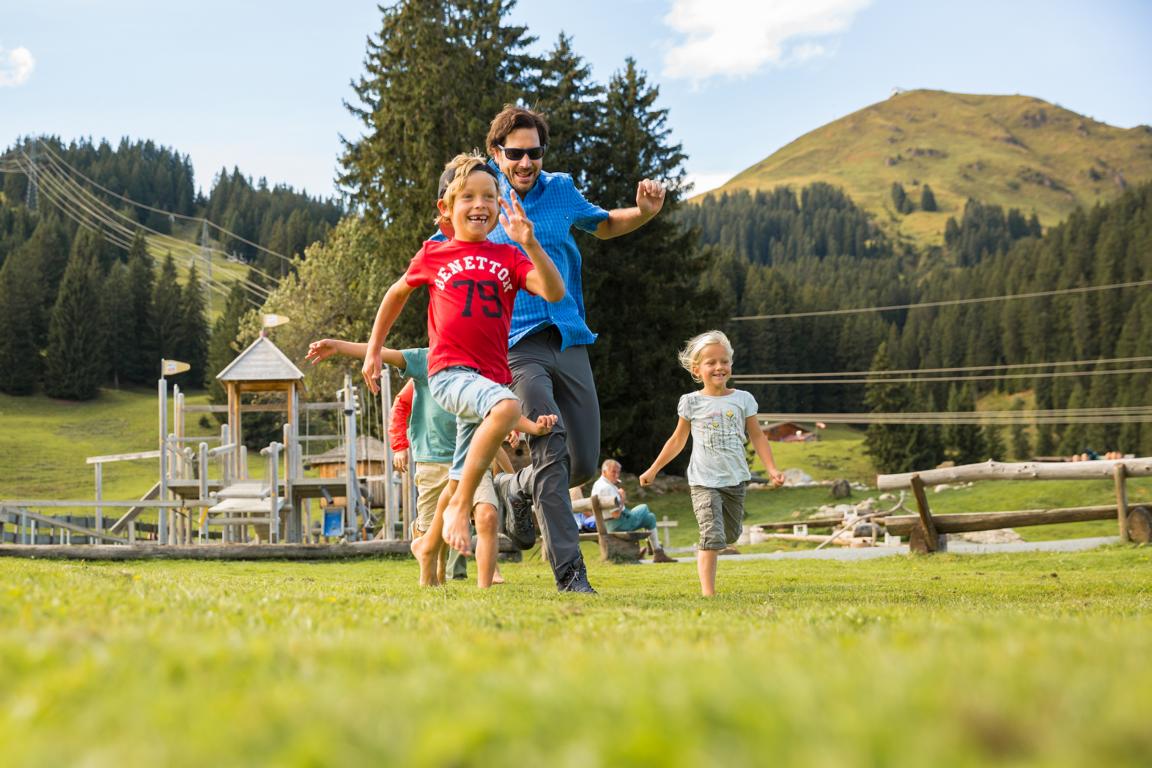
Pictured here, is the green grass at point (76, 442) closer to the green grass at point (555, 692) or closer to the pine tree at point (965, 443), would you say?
the pine tree at point (965, 443)

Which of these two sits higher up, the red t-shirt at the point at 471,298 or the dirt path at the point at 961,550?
the red t-shirt at the point at 471,298

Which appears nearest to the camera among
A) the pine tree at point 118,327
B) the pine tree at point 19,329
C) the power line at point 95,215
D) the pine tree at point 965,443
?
the pine tree at point 965,443

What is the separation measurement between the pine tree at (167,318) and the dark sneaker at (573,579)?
93017 mm

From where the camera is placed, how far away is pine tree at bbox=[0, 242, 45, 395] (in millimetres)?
82812

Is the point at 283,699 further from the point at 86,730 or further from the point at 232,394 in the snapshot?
the point at 232,394

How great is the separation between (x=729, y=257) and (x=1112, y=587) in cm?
9543

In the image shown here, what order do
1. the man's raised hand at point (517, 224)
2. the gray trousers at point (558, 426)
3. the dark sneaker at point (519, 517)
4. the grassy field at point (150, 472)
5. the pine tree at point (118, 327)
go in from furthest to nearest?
the pine tree at point (118, 327) → the grassy field at point (150, 472) → the dark sneaker at point (519, 517) → the gray trousers at point (558, 426) → the man's raised hand at point (517, 224)

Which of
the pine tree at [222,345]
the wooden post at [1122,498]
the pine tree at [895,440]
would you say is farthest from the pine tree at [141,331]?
the wooden post at [1122,498]

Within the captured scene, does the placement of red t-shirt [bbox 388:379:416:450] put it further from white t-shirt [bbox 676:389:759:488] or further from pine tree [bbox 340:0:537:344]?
pine tree [bbox 340:0:537:344]

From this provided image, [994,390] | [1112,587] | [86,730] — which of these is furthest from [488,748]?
[994,390]

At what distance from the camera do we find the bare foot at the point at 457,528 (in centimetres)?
607

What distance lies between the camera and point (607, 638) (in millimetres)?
3227

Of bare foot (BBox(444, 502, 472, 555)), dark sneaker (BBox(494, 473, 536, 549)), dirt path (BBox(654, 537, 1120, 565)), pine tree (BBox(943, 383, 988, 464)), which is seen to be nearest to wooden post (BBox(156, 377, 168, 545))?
dirt path (BBox(654, 537, 1120, 565))

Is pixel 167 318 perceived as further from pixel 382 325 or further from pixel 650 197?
pixel 650 197
